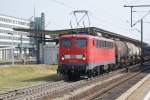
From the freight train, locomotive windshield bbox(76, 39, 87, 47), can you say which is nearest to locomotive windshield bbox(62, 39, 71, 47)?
the freight train

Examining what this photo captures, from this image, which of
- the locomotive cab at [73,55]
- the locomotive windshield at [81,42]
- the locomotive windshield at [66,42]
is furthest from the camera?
the locomotive windshield at [66,42]

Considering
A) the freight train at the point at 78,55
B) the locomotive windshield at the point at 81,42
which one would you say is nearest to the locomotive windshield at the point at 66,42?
the freight train at the point at 78,55

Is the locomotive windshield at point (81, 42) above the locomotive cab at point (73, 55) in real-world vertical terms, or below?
above

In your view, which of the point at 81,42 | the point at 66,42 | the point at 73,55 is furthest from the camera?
the point at 66,42

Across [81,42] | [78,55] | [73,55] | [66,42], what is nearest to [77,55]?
[78,55]

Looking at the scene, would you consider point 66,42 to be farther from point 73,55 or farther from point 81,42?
point 73,55

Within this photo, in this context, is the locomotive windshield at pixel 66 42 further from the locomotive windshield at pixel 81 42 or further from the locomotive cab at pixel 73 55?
the locomotive windshield at pixel 81 42

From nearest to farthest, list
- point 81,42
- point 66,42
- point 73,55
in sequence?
point 73,55 < point 81,42 < point 66,42

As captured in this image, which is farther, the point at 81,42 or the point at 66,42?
the point at 66,42

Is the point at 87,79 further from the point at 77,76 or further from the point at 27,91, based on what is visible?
the point at 27,91

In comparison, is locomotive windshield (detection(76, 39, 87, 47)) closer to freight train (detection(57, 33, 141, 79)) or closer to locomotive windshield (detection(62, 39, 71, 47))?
freight train (detection(57, 33, 141, 79))

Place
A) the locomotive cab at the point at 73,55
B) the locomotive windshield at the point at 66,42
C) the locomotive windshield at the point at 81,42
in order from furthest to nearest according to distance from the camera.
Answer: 1. the locomotive windshield at the point at 66,42
2. the locomotive windshield at the point at 81,42
3. the locomotive cab at the point at 73,55

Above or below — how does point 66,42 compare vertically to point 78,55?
above

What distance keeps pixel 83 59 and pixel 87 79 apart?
1799 mm
